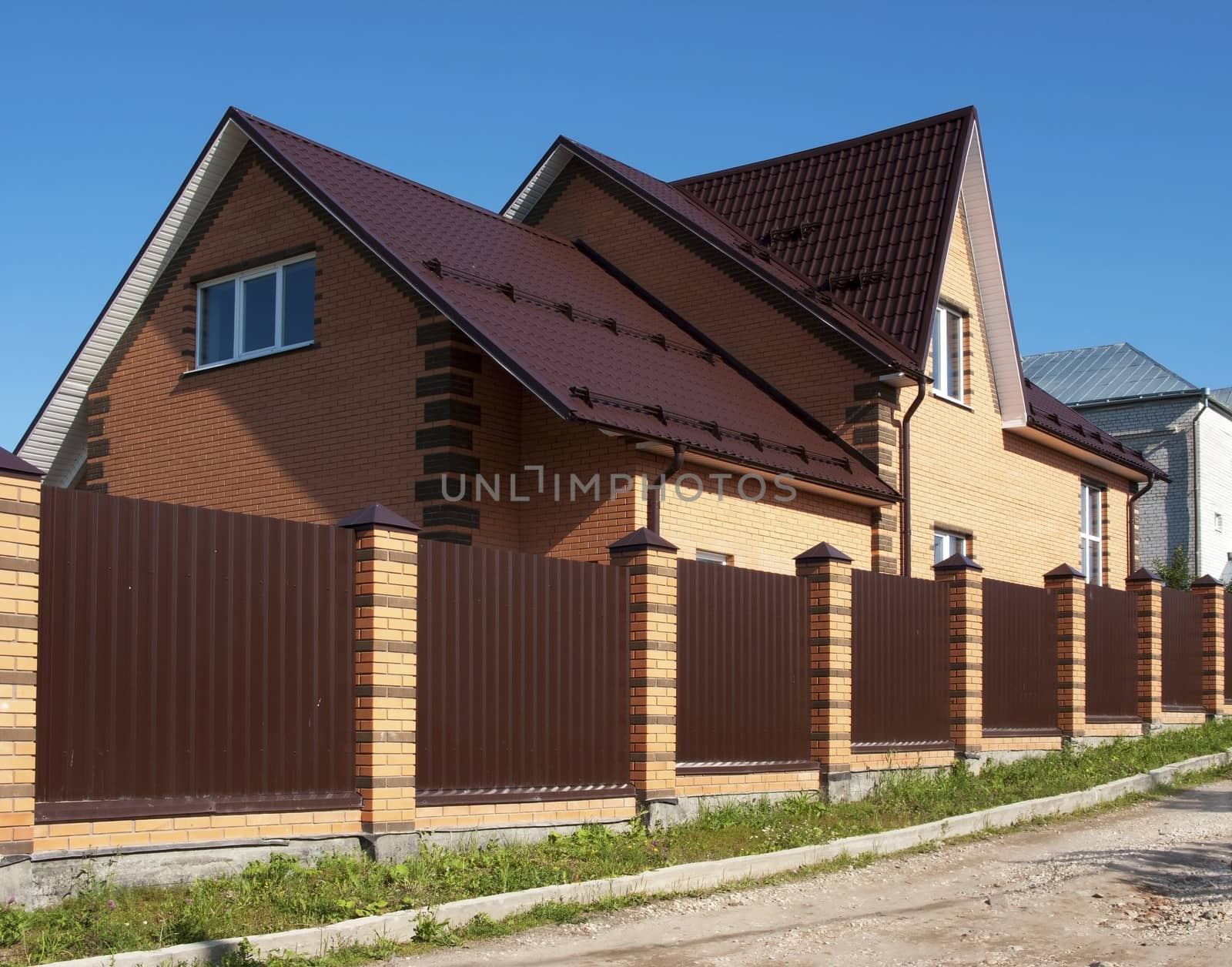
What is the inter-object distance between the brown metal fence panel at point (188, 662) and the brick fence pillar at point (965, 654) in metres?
7.44

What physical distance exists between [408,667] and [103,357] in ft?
29.5

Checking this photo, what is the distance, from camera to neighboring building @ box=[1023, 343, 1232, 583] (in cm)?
3366

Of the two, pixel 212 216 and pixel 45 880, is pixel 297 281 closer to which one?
pixel 212 216

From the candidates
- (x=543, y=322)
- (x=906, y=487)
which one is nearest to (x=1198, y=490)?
(x=906, y=487)

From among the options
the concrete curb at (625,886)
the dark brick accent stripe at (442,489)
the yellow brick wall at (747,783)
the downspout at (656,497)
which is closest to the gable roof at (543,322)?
the downspout at (656,497)

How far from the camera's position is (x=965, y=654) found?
13.9m

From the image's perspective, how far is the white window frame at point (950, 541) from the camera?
17234 millimetres

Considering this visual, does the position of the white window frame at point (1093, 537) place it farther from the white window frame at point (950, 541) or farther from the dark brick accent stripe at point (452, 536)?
the dark brick accent stripe at point (452, 536)

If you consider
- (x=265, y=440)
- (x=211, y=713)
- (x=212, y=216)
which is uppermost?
(x=212, y=216)

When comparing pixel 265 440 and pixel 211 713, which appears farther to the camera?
pixel 265 440

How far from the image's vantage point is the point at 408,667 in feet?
28.3

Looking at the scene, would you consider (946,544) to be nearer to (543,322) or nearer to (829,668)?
(829,668)

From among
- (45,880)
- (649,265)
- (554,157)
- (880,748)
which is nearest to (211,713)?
(45,880)

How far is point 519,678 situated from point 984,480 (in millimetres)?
10286
